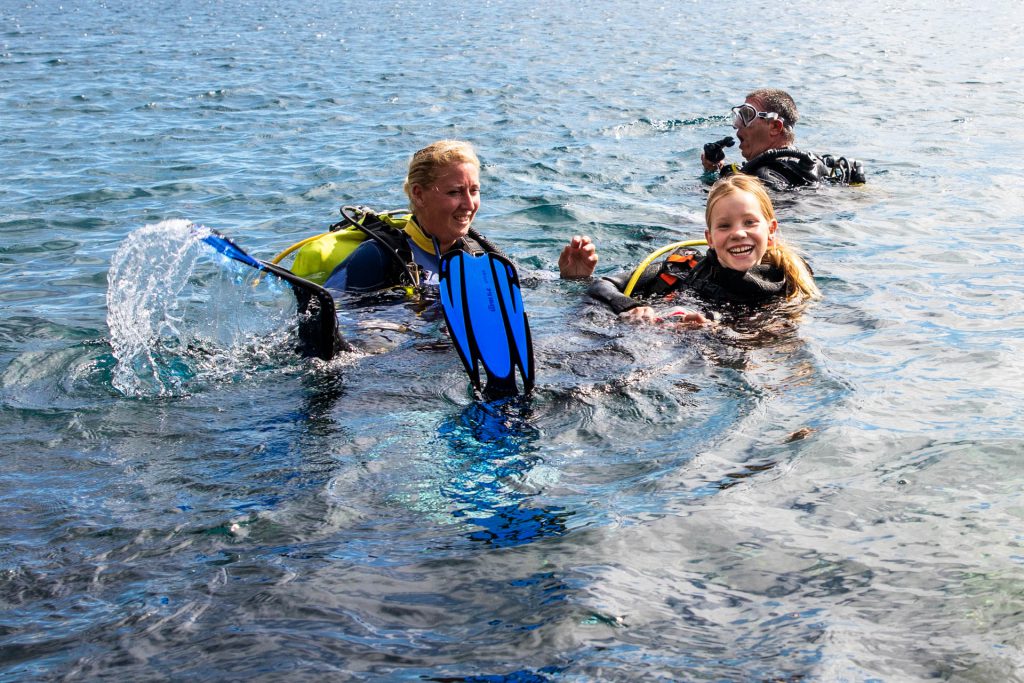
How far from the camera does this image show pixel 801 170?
9.22m

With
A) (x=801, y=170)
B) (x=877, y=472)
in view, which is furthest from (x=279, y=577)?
(x=801, y=170)

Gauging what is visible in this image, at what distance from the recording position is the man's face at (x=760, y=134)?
944 centimetres

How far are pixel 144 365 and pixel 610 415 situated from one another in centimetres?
246

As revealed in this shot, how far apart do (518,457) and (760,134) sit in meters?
6.45

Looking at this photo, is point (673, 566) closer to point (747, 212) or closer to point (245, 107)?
point (747, 212)

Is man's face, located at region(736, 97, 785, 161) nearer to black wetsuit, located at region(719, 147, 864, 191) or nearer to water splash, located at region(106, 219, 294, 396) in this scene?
black wetsuit, located at region(719, 147, 864, 191)

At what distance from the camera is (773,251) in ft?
19.0

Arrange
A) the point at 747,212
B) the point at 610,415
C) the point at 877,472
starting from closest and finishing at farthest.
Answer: the point at 877,472, the point at 610,415, the point at 747,212

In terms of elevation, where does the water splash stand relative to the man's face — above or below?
below

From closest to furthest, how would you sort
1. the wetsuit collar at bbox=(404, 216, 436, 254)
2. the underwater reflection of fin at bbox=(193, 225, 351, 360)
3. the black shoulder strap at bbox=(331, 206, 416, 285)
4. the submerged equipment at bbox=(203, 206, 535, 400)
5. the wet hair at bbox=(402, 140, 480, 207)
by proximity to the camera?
the submerged equipment at bbox=(203, 206, 535, 400) → the underwater reflection of fin at bbox=(193, 225, 351, 360) → the wet hair at bbox=(402, 140, 480, 207) → the black shoulder strap at bbox=(331, 206, 416, 285) → the wetsuit collar at bbox=(404, 216, 436, 254)

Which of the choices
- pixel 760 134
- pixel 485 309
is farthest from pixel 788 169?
pixel 485 309

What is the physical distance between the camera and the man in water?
30.1 ft

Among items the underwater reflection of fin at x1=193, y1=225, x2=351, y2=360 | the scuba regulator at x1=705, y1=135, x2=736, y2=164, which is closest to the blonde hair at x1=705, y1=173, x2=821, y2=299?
the underwater reflection of fin at x1=193, y1=225, x2=351, y2=360

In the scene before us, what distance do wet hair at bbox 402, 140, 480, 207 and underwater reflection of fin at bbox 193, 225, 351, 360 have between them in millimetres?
1174
